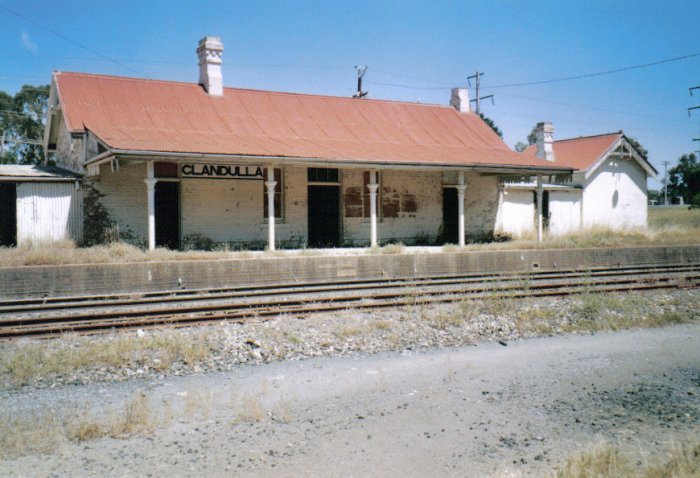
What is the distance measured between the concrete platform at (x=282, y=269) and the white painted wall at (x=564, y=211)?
9.13 m

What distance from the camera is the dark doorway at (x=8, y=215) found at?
53.2 feet

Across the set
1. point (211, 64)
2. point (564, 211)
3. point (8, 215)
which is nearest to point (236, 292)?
point (8, 215)

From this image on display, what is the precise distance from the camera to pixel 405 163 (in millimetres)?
17344

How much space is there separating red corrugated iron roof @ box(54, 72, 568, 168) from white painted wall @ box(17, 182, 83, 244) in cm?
193

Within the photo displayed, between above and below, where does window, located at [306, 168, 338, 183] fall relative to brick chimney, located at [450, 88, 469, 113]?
below

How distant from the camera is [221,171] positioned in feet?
58.2

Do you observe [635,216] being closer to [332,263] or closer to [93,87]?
[332,263]

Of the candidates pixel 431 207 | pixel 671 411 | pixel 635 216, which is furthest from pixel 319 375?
pixel 635 216

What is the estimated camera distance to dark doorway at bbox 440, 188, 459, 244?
853 inches

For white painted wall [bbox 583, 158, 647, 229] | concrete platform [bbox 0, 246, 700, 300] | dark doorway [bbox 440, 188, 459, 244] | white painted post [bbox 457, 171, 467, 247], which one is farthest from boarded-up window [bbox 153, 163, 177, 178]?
white painted wall [bbox 583, 158, 647, 229]

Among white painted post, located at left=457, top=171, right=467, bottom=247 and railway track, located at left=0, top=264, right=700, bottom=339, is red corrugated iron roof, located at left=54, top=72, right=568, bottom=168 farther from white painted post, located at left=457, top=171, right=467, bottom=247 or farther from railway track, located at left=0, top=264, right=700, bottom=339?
railway track, located at left=0, top=264, right=700, bottom=339

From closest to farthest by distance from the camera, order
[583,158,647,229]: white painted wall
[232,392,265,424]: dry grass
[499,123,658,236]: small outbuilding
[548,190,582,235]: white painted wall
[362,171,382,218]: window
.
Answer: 1. [232,392,265,424]: dry grass
2. [362,171,382,218]: window
3. [499,123,658,236]: small outbuilding
4. [548,190,582,235]: white painted wall
5. [583,158,647,229]: white painted wall

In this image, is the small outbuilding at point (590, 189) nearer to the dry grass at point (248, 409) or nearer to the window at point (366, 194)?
the window at point (366, 194)

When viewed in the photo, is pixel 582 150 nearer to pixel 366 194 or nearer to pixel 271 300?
pixel 366 194
